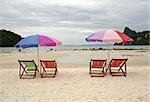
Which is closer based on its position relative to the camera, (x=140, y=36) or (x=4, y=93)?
(x=4, y=93)

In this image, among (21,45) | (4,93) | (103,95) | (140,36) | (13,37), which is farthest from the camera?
(140,36)

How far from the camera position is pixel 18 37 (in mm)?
82250

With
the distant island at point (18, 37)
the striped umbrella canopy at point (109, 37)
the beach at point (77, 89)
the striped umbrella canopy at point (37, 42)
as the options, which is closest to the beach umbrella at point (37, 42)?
the striped umbrella canopy at point (37, 42)

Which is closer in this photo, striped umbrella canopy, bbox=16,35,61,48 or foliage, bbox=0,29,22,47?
striped umbrella canopy, bbox=16,35,61,48

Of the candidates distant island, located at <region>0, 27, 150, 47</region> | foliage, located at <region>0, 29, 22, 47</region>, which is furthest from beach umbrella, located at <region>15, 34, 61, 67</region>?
foliage, located at <region>0, 29, 22, 47</region>

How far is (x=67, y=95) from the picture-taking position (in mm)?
6910

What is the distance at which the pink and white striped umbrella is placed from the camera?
33.6ft

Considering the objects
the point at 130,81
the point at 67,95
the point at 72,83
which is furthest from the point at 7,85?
the point at 130,81

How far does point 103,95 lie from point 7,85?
3.45m

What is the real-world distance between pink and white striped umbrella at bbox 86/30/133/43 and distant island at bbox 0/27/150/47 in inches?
2393

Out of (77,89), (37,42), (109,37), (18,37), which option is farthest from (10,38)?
(77,89)

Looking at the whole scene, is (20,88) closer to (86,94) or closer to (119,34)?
(86,94)

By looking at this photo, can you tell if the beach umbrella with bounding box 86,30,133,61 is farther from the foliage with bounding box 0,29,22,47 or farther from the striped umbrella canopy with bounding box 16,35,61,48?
the foliage with bounding box 0,29,22,47

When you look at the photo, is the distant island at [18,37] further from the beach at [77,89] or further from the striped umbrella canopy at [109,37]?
the beach at [77,89]
